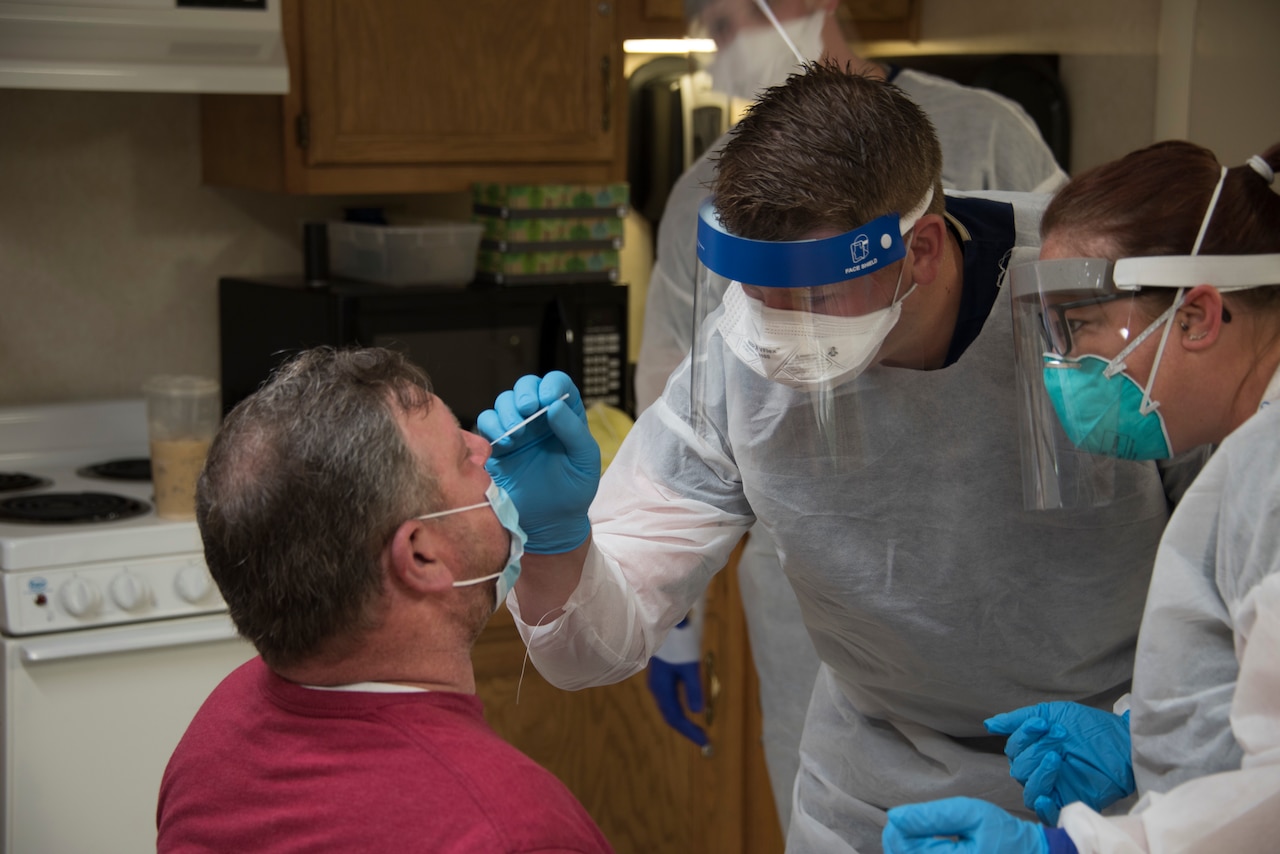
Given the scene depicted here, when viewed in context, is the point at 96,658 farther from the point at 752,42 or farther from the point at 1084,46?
the point at 1084,46

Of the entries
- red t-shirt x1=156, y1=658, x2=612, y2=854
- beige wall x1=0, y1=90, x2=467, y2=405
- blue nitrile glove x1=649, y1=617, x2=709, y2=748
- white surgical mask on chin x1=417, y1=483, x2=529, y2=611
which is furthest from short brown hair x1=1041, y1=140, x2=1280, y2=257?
Answer: beige wall x1=0, y1=90, x2=467, y2=405

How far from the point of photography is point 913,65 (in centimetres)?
308

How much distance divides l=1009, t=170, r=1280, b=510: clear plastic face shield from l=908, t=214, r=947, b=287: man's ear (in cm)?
8

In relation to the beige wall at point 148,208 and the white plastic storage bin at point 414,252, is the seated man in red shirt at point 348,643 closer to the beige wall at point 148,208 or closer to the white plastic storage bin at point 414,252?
the white plastic storage bin at point 414,252

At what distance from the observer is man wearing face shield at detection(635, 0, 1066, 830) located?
6.91 ft

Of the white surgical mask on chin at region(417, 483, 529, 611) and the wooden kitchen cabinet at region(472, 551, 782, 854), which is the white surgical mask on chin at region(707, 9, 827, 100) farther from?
Answer: the white surgical mask on chin at region(417, 483, 529, 611)

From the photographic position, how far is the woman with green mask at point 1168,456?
91 cm

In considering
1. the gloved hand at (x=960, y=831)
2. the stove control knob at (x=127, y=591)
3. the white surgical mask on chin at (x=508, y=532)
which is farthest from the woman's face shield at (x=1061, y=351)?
the stove control knob at (x=127, y=591)

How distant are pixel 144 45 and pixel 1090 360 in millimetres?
1800

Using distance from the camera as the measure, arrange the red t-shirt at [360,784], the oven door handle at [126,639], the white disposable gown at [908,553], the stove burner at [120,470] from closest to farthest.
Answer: the red t-shirt at [360,784]
the white disposable gown at [908,553]
the oven door handle at [126,639]
the stove burner at [120,470]

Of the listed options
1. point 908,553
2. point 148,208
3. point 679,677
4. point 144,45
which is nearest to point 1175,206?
point 908,553

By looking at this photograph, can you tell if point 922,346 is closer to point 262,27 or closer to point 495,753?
point 495,753

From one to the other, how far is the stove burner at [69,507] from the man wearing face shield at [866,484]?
1.19 meters

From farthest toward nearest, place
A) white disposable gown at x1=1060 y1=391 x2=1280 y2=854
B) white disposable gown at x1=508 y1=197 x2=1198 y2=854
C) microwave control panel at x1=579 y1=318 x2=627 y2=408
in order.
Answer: microwave control panel at x1=579 y1=318 x2=627 y2=408
white disposable gown at x1=508 y1=197 x2=1198 y2=854
white disposable gown at x1=1060 y1=391 x2=1280 y2=854
